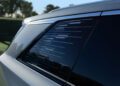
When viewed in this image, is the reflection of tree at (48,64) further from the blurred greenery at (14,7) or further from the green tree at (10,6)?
the green tree at (10,6)

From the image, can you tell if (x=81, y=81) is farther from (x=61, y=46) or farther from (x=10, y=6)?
(x=10, y=6)

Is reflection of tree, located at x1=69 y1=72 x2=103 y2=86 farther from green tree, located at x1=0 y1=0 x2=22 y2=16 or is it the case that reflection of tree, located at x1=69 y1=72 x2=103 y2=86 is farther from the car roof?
green tree, located at x1=0 y1=0 x2=22 y2=16

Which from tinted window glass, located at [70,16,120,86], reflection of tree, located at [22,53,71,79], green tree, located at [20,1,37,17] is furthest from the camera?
green tree, located at [20,1,37,17]

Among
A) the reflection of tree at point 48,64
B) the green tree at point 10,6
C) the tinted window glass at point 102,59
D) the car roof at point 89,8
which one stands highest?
the car roof at point 89,8

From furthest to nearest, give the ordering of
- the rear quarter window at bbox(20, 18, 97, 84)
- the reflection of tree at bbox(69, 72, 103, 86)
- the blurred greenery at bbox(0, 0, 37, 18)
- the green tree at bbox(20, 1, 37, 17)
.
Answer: the green tree at bbox(20, 1, 37, 17), the blurred greenery at bbox(0, 0, 37, 18), the rear quarter window at bbox(20, 18, 97, 84), the reflection of tree at bbox(69, 72, 103, 86)

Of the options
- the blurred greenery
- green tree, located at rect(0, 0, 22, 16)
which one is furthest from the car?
green tree, located at rect(0, 0, 22, 16)

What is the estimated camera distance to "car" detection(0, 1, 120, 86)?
9.84 ft

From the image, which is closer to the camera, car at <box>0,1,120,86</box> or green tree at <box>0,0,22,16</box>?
car at <box>0,1,120,86</box>

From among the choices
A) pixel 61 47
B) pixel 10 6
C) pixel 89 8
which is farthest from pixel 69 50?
pixel 10 6

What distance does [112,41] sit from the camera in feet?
9.80

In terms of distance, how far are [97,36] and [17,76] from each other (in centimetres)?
113

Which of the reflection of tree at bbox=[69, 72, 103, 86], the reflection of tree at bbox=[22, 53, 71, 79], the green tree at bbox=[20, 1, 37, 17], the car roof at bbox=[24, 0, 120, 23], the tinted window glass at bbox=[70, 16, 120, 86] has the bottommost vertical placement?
the green tree at bbox=[20, 1, 37, 17]

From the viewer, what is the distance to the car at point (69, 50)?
3.00 metres

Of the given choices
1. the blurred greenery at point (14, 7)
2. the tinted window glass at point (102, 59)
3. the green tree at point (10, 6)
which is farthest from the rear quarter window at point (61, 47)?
the green tree at point (10, 6)
